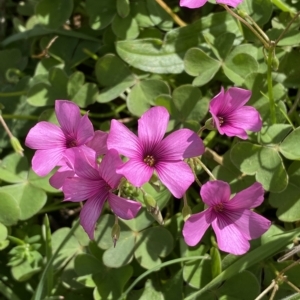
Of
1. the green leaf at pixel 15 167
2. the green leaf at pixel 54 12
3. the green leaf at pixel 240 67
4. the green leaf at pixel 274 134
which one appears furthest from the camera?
the green leaf at pixel 54 12

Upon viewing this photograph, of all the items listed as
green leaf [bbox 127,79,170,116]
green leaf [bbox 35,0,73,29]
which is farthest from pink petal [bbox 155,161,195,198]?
green leaf [bbox 35,0,73,29]

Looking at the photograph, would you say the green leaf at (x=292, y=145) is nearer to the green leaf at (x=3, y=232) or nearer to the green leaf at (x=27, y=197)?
the green leaf at (x=27, y=197)

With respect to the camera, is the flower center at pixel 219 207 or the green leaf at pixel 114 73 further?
the green leaf at pixel 114 73

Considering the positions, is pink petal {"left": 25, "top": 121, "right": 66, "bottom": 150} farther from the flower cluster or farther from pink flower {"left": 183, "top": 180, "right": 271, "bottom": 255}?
pink flower {"left": 183, "top": 180, "right": 271, "bottom": 255}

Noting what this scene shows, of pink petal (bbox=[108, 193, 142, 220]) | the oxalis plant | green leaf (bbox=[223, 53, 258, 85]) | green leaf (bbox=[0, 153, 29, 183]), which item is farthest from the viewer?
green leaf (bbox=[0, 153, 29, 183])

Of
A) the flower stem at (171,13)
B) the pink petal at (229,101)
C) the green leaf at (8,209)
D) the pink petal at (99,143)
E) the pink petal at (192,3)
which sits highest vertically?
the pink petal at (192,3)

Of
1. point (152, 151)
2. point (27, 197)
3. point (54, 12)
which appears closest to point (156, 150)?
point (152, 151)

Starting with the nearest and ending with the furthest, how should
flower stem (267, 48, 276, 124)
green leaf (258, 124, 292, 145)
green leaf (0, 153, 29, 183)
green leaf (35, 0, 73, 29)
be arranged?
flower stem (267, 48, 276, 124) < green leaf (258, 124, 292, 145) < green leaf (0, 153, 29, 183) < green leaf (35, 0, 73, 29)

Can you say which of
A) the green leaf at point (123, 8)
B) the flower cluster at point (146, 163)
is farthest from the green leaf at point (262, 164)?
the green leaf at point (123, 8)
